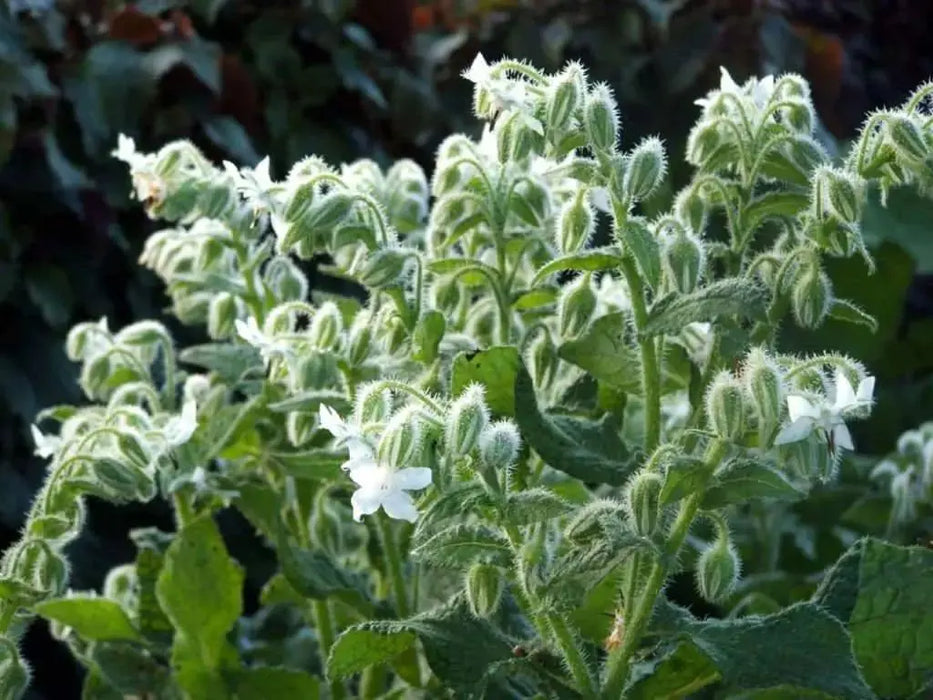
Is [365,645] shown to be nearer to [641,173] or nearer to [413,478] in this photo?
[413,478]

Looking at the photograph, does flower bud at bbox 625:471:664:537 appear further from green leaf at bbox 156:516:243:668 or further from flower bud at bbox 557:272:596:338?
green leaf at bbox 156:516:243:668

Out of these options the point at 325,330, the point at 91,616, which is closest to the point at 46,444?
the point at 91,616

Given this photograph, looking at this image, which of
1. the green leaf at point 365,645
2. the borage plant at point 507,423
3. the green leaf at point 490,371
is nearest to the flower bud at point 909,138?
the borage plant at point 507,423

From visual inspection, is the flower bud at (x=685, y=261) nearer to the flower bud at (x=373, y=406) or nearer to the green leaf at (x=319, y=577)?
the flower bud at (x=373, y=406)

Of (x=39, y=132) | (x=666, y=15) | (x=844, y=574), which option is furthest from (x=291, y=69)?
(x=844, y=574)

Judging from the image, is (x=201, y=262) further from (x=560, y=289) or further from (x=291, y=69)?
(x=291, y=69)

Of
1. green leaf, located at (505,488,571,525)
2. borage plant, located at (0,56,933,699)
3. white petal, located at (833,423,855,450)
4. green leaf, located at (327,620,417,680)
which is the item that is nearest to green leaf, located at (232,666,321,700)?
borage plant, located at (0,56,933,699)
